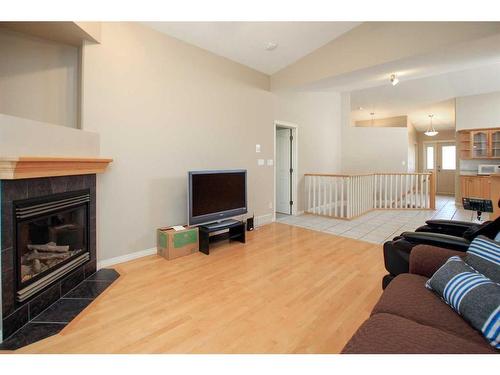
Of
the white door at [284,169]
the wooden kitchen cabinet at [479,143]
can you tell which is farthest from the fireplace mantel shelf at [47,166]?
the wooden kitchen cabinet at [479,143]

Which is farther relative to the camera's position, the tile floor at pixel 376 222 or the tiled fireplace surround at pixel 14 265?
the tile floor at pixel 376 222

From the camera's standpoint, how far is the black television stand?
3352mm

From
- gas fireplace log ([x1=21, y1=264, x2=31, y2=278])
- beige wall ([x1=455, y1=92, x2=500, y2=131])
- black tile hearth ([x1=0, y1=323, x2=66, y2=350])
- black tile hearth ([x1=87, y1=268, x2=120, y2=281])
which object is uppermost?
beige wall ([x1=455, y1=92, x2=500, y2=131])

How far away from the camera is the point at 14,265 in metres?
1.83

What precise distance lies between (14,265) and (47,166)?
2.49 feet

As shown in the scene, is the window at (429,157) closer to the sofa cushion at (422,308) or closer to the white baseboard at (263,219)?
the white baseboard at (263,219)

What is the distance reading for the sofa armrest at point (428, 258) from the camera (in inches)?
65.4

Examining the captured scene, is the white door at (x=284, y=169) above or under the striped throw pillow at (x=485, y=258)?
above

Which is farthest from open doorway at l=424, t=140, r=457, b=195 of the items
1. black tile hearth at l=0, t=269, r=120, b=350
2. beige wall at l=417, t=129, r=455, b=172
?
black tile hearth at l=0, t=269, r=120, b=350

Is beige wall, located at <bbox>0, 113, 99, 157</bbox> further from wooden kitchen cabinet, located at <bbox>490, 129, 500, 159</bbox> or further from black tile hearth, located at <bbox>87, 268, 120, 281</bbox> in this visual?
wooden kitchen cabinet, located at <bbox>490, 129, 500, 159</bbox>

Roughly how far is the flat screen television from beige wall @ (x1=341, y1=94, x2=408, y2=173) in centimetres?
479

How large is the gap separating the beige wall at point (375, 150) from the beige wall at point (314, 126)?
1.73ft

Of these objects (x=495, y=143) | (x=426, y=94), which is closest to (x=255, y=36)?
(x=426, y=94)

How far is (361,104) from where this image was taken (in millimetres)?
8359
